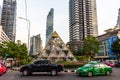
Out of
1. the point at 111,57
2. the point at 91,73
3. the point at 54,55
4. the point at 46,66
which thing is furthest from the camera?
the point at 111,57

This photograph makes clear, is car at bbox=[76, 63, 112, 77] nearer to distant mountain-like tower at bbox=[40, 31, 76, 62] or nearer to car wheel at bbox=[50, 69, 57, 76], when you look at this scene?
car wheel at bbox=[50, 69, 57, 76]

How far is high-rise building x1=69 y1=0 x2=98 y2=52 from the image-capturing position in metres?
142

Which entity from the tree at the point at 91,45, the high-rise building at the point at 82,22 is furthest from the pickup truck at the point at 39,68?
the high-rise building at the point at 82,22

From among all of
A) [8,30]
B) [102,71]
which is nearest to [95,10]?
[8,30]

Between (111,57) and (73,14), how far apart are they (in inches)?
2196

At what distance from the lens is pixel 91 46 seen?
75.6 metres

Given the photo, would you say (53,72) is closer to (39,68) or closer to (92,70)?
(39,68)

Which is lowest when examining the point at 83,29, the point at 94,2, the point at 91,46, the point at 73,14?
the point at 91,46

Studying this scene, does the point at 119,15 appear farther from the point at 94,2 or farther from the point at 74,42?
the point at 74,42

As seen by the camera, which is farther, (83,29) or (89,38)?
(83,29)

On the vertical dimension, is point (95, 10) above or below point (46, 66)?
above

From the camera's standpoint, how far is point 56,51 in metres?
51.1

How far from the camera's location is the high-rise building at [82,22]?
465 feet

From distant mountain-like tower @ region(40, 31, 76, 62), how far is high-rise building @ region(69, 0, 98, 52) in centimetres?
8930
